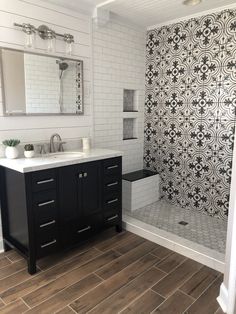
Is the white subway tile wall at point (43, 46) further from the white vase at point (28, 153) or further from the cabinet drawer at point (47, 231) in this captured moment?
the cabinet drawer at point (47, 231)

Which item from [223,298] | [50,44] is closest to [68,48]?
[50,44]

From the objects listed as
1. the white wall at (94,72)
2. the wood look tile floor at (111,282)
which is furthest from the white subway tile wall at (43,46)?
the wood look tile floor at (111,282)

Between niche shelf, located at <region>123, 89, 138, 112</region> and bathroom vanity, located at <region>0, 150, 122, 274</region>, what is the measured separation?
1175 millimetres

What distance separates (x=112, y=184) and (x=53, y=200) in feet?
2.40

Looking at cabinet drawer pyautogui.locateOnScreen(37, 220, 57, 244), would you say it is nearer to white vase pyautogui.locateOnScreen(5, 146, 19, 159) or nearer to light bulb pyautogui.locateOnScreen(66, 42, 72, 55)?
white vase pyautogui.locateOnScreen(5, 146, 19, 159)

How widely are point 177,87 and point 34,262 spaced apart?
2.62 m

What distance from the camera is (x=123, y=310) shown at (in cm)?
185

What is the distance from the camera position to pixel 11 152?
7.69ft

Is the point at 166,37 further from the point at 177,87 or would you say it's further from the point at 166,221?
the point at 166,221

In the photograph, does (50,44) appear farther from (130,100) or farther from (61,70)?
(130,100)

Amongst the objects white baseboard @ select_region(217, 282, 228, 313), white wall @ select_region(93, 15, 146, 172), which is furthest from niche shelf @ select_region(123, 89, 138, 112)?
white baseboard @ select_region(217, 282, 228, 313)

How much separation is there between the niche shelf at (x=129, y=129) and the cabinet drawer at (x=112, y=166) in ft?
3.17

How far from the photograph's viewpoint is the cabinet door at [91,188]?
8.19 ft

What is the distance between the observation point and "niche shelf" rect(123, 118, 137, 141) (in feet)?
12.3
